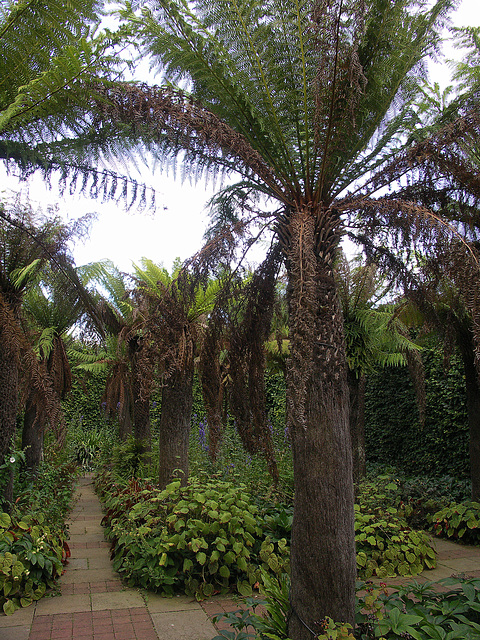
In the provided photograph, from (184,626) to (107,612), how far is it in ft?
2.14

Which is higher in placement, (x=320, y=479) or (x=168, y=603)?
(x=320, y=479)

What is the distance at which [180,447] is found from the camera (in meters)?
5.74

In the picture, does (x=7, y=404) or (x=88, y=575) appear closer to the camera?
(x=88, y=575)

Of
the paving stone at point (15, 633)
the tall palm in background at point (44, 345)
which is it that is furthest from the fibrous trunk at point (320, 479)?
the tall palm in background at point (44, 345)

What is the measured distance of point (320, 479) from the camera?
2.54 m

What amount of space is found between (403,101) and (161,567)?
13.7 ft

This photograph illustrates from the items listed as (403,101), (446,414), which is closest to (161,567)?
(403,101)

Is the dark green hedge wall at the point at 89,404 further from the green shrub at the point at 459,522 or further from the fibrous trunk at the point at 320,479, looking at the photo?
the fibrous trunk at the point at 320,479

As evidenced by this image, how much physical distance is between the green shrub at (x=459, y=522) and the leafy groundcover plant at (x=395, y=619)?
3.12 m

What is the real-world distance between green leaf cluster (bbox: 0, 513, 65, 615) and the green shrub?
15.0 feet

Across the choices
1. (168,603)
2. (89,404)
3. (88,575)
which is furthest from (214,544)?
A: (89,404)

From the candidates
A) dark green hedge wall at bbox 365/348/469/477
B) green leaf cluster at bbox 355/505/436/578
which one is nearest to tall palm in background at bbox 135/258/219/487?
green leaf cluster at bbox 355/505/436/578

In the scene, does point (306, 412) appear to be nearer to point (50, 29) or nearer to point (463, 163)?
point (463, 163)

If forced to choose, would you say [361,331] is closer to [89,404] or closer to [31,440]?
[31,440]
